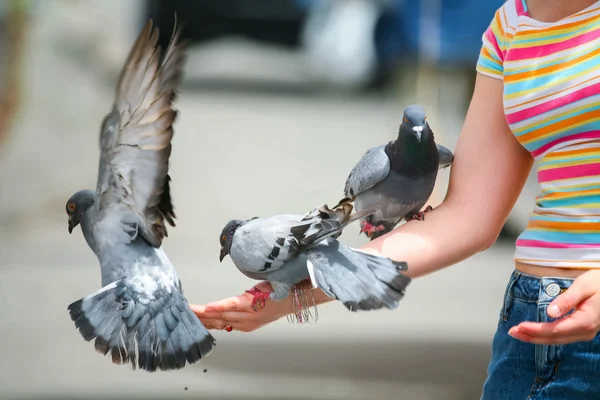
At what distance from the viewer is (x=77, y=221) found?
1927 millimetres

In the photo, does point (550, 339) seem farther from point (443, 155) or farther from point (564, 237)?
point (443, 155)

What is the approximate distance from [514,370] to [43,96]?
22.8 feet

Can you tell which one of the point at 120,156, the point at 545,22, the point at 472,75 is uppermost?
the point at 472,75

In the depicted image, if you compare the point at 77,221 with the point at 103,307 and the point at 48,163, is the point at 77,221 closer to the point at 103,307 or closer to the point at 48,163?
→ the point at 103,307

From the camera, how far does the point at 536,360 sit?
1.53 meters

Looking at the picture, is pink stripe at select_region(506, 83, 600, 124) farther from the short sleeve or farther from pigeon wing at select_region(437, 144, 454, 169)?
pigeon wing at select_region(437, 144, 454, 169)

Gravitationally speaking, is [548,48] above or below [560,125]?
above

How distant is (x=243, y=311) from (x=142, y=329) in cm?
21

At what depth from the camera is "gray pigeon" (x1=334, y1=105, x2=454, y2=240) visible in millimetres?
2061

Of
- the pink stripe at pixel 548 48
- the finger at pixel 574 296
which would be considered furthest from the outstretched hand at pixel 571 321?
the pink stripe at pixel 548 48

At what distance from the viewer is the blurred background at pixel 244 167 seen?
4.68m

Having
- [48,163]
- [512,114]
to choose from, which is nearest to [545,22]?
[512,114]

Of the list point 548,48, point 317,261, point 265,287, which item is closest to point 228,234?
point 265,287

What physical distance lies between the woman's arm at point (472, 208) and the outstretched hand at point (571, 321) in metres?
0.34
